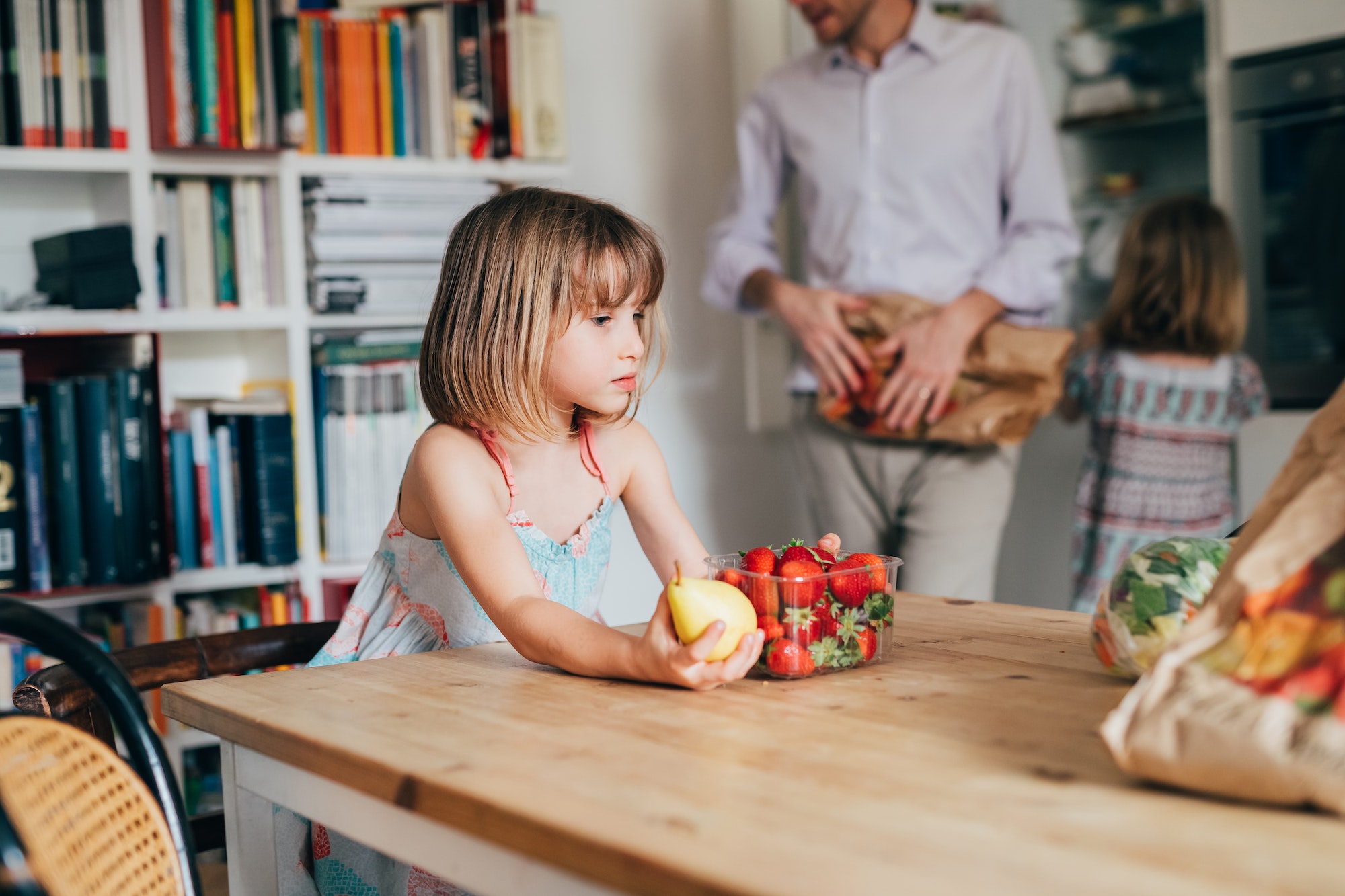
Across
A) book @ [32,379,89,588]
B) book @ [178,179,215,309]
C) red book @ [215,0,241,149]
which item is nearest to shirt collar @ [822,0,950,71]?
red book @ [215,0,241,149]

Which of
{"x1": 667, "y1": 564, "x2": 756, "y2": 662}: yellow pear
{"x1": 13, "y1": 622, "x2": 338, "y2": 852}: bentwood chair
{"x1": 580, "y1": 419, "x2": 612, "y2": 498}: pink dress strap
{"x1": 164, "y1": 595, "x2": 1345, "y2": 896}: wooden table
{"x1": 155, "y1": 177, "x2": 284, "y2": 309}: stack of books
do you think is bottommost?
{"x1": 13, "y1": 622, "x2": 338, "y2": 852}: bentwood chair

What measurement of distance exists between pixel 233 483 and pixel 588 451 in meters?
1.12

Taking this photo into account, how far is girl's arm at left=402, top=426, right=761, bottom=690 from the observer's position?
0.88m

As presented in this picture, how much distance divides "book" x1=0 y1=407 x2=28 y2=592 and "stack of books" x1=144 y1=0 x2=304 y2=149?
55cm

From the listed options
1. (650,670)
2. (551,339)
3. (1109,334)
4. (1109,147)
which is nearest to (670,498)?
(551,339)

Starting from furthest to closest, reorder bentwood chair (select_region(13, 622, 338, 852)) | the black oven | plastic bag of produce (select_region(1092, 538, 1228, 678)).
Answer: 1. the black oven
2. bentwood chair (select_region(13, 622, 338, 852))
3. plastic bag of produce (select_region(1092, 538, 1228, 678))

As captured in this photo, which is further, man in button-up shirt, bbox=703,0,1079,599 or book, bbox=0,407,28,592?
man in button-up shirt, bbox=703,0,1079,599

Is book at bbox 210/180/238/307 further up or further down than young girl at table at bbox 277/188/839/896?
further up

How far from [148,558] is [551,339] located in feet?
3.98

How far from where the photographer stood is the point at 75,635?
0.76 metres

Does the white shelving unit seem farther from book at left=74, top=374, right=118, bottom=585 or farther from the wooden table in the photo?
the wooden table

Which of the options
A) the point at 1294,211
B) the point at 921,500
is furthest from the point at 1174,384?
the point at 921,500

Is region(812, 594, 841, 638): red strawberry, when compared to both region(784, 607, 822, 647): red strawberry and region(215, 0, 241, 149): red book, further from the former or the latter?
region(215, 0, 241, 149): red book

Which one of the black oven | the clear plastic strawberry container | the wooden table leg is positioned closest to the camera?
the wooden table leg
